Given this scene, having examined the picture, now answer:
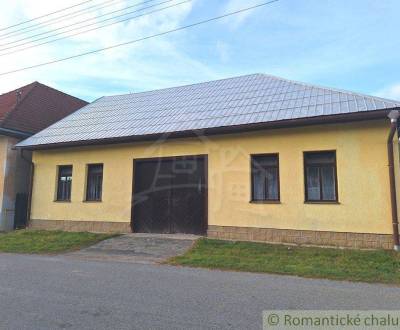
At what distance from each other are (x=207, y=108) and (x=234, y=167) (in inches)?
126

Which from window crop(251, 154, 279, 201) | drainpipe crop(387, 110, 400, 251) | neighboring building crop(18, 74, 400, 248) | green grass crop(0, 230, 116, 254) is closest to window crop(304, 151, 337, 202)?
neighboring building crop(18, 74, 400, 248)

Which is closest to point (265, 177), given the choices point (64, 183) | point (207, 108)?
point (207, 108)

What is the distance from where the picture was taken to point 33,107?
1900 cm

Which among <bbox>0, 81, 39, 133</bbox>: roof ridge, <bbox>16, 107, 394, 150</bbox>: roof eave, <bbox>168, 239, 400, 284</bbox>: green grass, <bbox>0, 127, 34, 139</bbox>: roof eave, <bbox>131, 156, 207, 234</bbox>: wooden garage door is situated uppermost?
<bbox>0, 81, 39, 133</bbox>: roof ridge

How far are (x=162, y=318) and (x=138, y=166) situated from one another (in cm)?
956

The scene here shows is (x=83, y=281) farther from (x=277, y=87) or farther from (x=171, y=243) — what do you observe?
(x=277, y=87)

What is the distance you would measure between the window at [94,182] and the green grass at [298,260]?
559 centimetres

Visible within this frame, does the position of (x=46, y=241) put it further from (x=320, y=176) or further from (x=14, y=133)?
(x=320, y=176)

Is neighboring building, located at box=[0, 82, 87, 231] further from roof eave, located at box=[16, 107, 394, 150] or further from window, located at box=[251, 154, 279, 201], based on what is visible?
window, located at box=[251, 154, 279, 201]

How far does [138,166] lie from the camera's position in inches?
543

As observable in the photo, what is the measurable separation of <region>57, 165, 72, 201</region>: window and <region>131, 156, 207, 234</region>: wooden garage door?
11.0ft

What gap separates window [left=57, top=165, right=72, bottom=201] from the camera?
1529 cm

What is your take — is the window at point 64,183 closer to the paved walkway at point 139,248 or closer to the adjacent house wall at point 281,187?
the adjacent house wall at point 281,187

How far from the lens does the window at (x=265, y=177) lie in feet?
38.1
